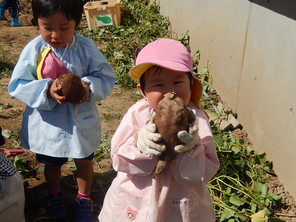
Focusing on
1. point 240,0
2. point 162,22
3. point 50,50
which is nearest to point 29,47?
point 50,50

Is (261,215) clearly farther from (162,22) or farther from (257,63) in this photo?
(162,22)

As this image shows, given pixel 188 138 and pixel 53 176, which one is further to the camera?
Answer: pixel 53 176

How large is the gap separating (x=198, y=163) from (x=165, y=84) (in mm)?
382

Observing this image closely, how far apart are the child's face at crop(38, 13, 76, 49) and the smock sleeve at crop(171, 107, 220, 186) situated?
107cm

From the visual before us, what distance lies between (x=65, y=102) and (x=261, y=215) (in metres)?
1.59

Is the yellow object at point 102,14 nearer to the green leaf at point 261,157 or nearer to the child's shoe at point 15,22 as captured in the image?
the child's shoe at point 15,22

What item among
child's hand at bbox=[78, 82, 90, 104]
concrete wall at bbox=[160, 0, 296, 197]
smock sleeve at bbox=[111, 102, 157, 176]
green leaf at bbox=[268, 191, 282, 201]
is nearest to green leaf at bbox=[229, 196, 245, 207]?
green leaf at bbox=[268, 191, 282, 201]

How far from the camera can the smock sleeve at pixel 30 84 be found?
8.20ft

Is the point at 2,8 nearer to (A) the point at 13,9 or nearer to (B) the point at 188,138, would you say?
(A) the point at 13,9

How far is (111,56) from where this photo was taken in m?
6.18

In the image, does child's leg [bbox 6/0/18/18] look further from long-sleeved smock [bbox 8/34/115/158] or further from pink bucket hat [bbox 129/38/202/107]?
pink bucket hat [bbox 129/38/202/107]

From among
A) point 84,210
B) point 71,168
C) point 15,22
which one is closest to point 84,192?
point 84,210

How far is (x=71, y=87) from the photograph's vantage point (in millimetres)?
2396

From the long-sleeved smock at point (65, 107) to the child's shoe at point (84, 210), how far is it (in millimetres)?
462
